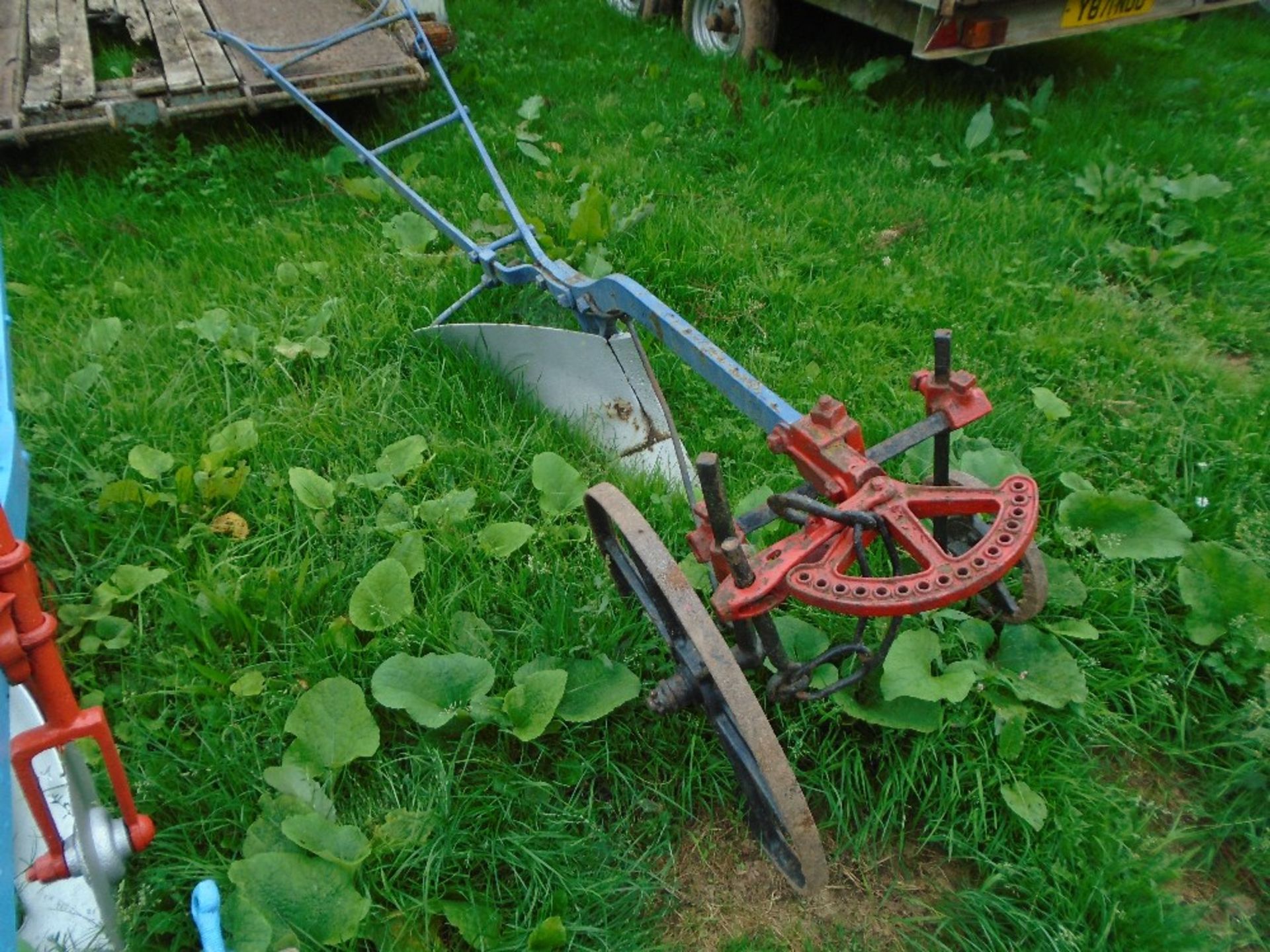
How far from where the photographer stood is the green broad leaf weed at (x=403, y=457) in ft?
8.63

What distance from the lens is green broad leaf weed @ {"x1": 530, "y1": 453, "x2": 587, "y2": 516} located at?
2523mm

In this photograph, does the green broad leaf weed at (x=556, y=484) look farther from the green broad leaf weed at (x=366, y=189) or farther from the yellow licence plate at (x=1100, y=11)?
the yellow licence plate at (x=1100, y=11)

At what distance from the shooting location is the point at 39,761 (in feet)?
6.15

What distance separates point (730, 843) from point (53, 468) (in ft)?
6.57

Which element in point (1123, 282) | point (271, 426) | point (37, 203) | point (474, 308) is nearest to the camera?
point (271, 426)

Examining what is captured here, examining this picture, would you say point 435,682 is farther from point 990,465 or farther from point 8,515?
point 990,465

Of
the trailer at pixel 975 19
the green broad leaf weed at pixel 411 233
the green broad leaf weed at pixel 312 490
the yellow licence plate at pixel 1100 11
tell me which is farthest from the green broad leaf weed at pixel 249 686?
the yellow licence plate at pixel 1100 11

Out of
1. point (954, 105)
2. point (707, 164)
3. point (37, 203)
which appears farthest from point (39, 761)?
point (954, 105)

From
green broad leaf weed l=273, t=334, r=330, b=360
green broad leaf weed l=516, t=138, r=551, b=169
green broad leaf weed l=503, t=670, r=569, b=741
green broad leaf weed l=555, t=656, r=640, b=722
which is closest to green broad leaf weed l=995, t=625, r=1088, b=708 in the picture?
green broad leaf weed l=555, t=656, r=640, b=722

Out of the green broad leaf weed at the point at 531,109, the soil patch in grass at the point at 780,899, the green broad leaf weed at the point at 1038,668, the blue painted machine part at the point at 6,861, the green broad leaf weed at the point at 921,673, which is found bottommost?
the soil patch in grass at the point at 780,899

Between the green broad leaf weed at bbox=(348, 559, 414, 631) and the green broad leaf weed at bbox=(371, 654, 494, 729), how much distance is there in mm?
164

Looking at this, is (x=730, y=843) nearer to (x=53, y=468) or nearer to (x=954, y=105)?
(x=53, y=468)

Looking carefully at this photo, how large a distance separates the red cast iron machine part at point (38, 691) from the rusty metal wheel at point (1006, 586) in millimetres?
1650

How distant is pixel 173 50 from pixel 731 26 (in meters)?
2.72
